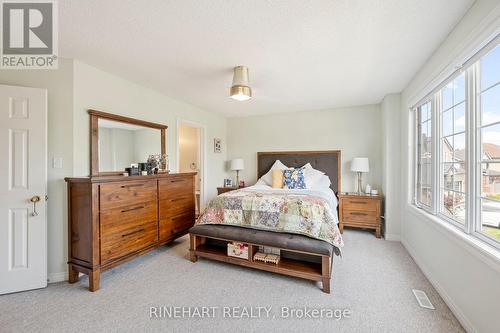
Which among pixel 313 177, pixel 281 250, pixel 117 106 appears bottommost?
pixel 281 250

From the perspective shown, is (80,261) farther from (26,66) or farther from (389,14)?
(389,14)

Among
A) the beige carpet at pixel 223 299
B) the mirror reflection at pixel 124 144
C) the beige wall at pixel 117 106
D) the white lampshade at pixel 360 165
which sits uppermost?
the beige wall at pixel 117 106

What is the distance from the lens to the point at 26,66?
219cm

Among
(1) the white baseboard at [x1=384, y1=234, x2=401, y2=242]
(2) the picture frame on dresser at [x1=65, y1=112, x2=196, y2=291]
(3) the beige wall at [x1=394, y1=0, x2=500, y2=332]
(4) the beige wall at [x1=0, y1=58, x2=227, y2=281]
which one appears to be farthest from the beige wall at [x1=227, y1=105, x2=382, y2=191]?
(4) the beige wall at [x1=0, y1=58, x2=227, y2=281]

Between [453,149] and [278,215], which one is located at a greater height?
[453,149]

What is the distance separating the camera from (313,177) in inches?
164

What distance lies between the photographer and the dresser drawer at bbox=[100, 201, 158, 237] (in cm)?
220

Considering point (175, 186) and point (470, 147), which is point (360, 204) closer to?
point (470, 147)

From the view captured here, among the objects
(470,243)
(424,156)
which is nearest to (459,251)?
(470,243)

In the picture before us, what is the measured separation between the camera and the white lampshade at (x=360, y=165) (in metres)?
3.91

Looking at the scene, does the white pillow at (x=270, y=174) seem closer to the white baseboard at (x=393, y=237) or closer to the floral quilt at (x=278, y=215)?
the floral quilt at (x=278, y=215)

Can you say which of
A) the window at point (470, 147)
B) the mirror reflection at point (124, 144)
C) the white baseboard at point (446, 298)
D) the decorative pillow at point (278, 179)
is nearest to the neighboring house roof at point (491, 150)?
the window at point (470, 147)

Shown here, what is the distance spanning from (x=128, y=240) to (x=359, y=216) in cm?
367

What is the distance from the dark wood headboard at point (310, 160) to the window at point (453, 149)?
198 centimetres
